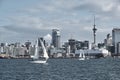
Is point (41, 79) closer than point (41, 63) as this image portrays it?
Yes

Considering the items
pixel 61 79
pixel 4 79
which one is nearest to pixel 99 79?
pixel 61 79

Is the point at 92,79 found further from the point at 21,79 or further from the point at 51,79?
the point at 21,79

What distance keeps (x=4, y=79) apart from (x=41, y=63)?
346 feet

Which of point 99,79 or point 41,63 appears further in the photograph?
point 41,63

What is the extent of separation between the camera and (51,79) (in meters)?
94.7

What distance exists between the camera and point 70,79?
307 ft

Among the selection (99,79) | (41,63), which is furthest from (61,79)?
(41,63)

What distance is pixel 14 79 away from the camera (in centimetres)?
9400

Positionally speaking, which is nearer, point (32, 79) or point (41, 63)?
point (32, 79)

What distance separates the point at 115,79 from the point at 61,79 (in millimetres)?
11304

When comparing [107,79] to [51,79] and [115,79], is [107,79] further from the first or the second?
[51,79]

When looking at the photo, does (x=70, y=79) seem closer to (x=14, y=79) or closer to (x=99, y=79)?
(x=99, y=79)

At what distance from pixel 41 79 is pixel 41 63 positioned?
104611 millimetres

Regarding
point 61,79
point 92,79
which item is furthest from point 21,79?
point 92,79
